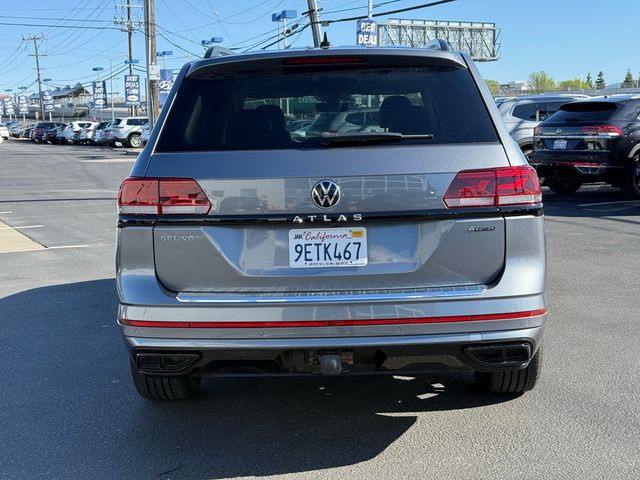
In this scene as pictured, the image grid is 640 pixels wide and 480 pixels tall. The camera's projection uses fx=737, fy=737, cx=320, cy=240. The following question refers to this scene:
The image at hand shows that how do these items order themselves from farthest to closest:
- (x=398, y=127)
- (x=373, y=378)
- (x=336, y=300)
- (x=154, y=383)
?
(x=373, y=378)
(x=154, y=383)
(x=398, y=127)
(x=336, y=300)

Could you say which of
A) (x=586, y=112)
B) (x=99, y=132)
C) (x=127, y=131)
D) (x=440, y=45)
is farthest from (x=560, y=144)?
(x=99, y=132)

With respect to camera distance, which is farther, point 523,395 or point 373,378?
point 373,378

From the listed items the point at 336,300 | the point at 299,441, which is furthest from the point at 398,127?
the point at 299,441

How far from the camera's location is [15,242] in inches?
408

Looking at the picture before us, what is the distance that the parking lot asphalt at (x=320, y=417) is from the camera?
3.48 metres

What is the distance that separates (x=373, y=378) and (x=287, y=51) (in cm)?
212

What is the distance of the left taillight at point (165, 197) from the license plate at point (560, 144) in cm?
1085

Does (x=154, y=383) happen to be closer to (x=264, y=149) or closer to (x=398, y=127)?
(x=264, y=149)

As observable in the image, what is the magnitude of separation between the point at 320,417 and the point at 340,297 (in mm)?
1085

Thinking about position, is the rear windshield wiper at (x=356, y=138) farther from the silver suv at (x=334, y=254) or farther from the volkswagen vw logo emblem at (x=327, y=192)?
the volkswagen vw logo emblem at (x=327, y=192)

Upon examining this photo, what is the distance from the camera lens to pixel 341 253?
328 cm

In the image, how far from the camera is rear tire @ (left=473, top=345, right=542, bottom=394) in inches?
157

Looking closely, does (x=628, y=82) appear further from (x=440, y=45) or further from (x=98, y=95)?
(x=440, y=45)

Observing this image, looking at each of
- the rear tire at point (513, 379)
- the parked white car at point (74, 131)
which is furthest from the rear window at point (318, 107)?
the parked white car at point (74, 131)
